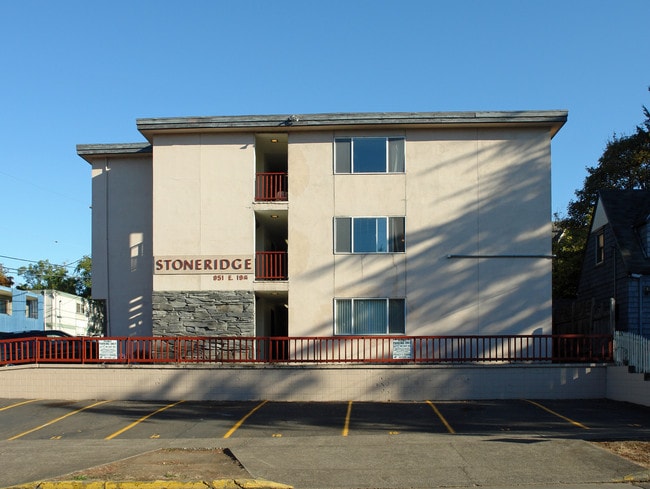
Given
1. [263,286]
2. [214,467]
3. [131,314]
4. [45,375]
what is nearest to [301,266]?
[263,286]

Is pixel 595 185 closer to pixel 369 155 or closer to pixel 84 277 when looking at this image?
pixel 369 155

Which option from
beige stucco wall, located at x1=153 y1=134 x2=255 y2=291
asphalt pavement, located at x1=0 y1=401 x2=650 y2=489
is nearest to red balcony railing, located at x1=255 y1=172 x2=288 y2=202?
beige stucco wall, located at x1=153 y1=134 x2=255 y2=291

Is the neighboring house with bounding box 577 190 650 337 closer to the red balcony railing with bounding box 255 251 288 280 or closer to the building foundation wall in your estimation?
the building foundation wall

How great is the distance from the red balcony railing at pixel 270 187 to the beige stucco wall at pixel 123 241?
4.33 metres

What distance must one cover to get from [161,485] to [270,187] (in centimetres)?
1560

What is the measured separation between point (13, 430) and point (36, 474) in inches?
212

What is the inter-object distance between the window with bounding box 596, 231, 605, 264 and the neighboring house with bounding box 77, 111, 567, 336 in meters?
4.30

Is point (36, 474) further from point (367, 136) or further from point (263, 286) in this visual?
point (367, 136)

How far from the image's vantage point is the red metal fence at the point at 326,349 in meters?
21.9

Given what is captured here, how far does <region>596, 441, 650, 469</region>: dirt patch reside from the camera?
12511 mm

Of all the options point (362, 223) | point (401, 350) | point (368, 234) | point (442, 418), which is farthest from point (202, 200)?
point (442, 418)

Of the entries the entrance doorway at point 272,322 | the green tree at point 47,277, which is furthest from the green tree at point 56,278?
the entrance doorway at point 272,322

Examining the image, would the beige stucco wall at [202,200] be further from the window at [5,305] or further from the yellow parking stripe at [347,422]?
the window at [5,305]

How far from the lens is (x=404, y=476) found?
1195 cm
